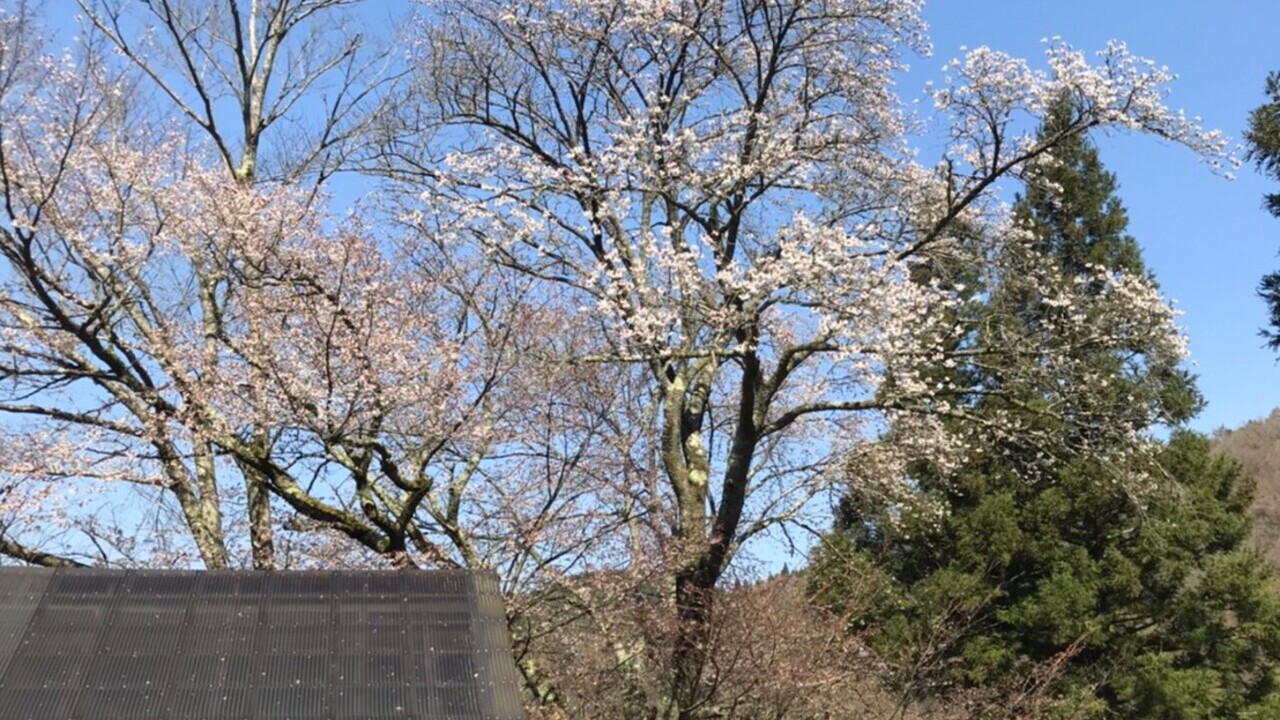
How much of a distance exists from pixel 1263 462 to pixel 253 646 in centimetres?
3149

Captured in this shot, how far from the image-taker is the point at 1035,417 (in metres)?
10.7

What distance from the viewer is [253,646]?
17.4ft

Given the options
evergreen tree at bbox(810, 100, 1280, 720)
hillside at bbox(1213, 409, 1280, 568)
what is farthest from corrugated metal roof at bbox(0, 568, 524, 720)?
hillside at bbox(1213, 409, 1280, 568)

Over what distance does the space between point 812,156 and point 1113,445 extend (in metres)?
3.97

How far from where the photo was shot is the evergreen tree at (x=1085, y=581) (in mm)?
14977

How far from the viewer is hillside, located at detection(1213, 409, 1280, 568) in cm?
2601

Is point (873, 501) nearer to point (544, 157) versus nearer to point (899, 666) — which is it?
point (899, 666)

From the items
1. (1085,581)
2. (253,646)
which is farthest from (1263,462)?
(253,646)

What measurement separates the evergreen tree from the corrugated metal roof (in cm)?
834

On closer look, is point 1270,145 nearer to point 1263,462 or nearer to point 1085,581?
point 1085,581

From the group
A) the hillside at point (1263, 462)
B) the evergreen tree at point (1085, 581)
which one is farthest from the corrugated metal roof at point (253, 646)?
the hillside at point (1263, 462)

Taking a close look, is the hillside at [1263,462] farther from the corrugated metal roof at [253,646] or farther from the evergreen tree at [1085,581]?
the corrugated metal roof at [253,646]

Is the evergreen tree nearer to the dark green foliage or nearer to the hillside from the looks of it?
the dark green foliage

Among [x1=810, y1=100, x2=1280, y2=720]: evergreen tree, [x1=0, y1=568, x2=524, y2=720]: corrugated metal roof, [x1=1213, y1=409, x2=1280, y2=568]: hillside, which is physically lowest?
[x1=0, y1=568, x2=524, y2=720]: corrugated metal roof
